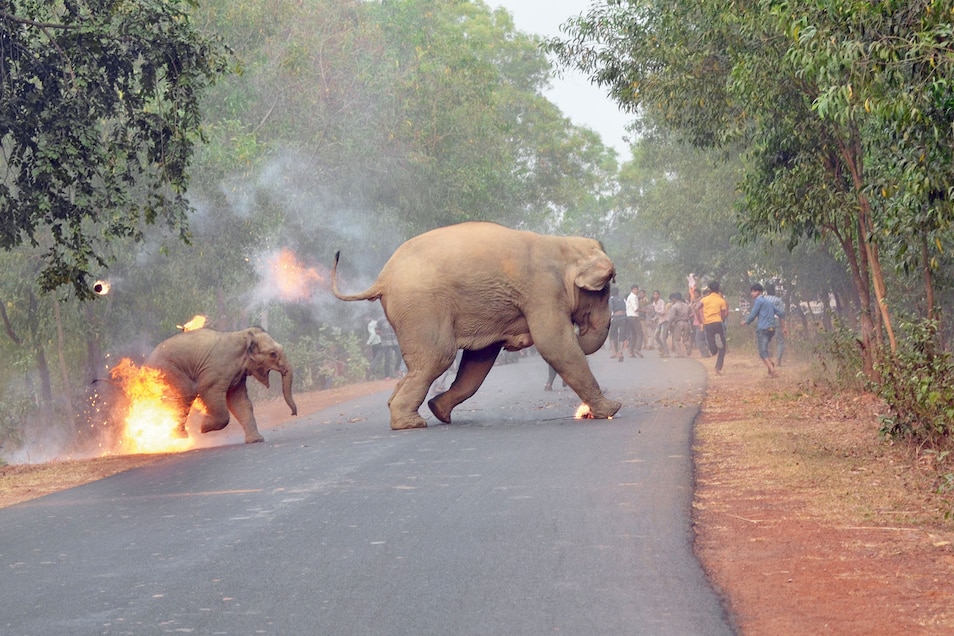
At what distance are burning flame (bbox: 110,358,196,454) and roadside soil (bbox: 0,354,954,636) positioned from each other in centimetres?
127

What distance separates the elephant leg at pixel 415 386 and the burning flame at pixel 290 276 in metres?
16.3

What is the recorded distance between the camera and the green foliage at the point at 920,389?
33.6 ft

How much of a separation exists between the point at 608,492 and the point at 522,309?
228 inches

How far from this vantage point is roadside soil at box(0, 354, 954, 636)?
221 inches

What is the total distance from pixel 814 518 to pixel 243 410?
352 inches

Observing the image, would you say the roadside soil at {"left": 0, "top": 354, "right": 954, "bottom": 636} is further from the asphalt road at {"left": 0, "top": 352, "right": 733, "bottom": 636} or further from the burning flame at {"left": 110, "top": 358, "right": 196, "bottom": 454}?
the burning flame at {"left": 110, "top": 358, "right": 196, "bottom": 454}

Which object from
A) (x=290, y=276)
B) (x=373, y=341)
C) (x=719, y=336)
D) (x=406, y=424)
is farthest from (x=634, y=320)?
(x=406, y=424)

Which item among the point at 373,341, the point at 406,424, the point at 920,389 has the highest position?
the point at 373,341

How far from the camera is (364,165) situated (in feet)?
101

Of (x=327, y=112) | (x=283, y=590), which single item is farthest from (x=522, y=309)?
(x=327, y=112)

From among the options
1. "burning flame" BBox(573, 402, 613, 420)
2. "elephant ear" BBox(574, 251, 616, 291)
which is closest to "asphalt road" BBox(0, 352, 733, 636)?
"burning flame" BBox(573, 402, 613, 420)

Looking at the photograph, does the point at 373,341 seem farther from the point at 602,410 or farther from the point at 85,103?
the point at 85,103

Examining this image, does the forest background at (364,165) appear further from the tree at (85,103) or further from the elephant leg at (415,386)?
the elephant leg at (415,386)

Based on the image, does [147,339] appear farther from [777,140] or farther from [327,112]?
[777,140]
